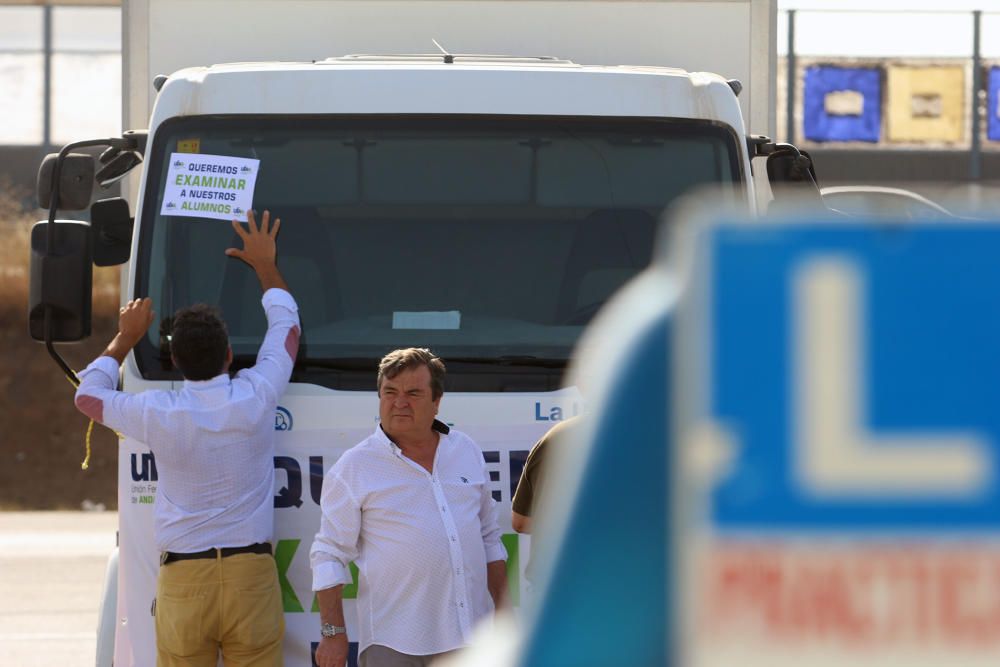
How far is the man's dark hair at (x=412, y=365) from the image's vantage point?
4754mm

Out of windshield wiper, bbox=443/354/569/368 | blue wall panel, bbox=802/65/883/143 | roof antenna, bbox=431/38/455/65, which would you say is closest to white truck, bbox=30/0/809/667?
windshield wiper, bbox=443/354/569/368

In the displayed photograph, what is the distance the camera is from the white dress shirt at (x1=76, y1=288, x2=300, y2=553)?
16.4 feet

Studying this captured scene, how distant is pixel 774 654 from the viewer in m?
1.20

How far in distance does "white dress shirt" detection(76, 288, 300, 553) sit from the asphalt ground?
5.97 metres

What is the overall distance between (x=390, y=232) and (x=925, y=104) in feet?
93.6

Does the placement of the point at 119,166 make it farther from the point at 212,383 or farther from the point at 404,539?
the point at 404,539

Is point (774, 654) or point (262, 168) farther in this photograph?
point (262, 168)

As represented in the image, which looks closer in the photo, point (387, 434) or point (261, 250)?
point (387, 434)

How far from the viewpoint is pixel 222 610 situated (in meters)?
5.02

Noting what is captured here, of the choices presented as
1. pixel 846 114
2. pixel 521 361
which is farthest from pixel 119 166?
pixel 846 114

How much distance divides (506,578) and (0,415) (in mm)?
21353

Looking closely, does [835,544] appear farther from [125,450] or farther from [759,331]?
[125,450]

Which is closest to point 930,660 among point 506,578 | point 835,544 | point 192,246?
point 835,544

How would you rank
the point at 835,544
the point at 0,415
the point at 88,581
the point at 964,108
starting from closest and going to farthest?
the point at 835,544, the point at 88,581, the point at 0,415, the point at 964,108
